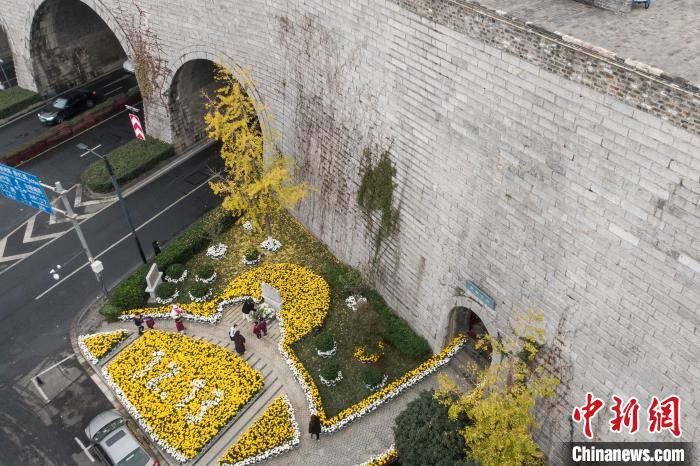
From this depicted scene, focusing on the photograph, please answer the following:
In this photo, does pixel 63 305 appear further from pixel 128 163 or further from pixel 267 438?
pixel 267 438

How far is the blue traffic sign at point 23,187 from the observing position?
21672 mm

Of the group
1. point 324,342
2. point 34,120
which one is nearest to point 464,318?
point 324,342

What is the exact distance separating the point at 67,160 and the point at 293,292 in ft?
59.8

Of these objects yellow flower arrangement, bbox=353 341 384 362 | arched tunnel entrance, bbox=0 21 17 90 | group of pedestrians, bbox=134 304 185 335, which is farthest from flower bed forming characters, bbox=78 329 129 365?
arched tunnel entrance, bbox=0 21 17 90

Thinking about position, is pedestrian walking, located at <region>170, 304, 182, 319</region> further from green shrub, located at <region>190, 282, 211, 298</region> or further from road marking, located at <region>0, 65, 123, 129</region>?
road marking, located at <region>0, 65, 123, 129</region>

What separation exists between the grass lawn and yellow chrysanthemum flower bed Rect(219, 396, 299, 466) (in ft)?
5.09

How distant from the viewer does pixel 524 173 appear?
16.3 meters

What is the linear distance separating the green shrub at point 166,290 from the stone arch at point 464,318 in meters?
11.7

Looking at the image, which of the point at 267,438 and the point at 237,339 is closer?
the point at 267,438

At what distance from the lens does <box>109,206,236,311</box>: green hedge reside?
82.0 ft

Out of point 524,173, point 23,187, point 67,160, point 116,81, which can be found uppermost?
point 524,173

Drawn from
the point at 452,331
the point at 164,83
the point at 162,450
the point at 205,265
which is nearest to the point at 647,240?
the point at 452,331

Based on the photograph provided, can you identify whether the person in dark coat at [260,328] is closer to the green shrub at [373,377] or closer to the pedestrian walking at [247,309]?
the pedestrian walking at [247,309]
